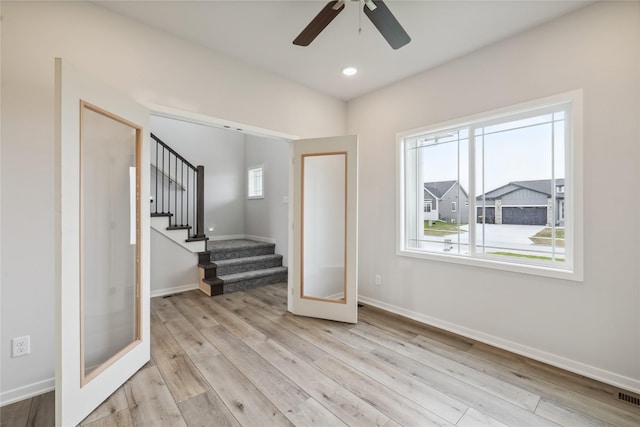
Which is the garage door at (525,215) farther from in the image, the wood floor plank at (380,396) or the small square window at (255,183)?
the small square window at (255,183)

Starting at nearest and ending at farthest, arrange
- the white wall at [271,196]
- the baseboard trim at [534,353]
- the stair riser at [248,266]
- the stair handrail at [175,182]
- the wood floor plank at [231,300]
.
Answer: the baseboard trim at [534,353]
the wood floor plank at [231,300]
the stair riser at [248,266]
the stair handrail at [175,182]
the white wall at [271,196]

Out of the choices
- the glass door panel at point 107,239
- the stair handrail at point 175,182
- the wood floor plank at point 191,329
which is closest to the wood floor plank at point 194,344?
the wood floor plank at point 191,329

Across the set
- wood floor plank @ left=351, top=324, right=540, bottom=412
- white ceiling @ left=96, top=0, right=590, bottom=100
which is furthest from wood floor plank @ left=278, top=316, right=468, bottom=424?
white ceiling @ left=96, top=0, right=590, bottom=100

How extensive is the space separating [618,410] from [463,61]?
300 centimetres

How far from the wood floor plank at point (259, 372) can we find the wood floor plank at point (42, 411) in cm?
109

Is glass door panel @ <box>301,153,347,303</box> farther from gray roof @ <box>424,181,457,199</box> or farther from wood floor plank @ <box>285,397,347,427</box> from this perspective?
wood floor plank @ <box>285,397,347,427</box>

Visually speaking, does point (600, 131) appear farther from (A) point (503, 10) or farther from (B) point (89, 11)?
(B) point (89, 11)

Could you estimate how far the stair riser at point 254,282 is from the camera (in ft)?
13.6

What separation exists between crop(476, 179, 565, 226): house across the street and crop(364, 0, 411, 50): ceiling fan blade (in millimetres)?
1702

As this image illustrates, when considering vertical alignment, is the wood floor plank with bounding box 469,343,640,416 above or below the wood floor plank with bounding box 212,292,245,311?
below

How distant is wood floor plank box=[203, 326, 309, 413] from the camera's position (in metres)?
1.84

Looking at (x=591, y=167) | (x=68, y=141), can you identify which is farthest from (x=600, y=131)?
(x=68, y=141)

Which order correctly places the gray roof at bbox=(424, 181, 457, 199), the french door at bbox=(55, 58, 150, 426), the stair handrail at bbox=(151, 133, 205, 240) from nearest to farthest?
the french door at bbox=(55, 58, 150, 426), the gray roof at bbox=(424, 181, 457, 199), the stair handrail at bbox=(151, 133, 205, 240)

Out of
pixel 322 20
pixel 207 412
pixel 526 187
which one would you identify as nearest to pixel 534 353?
pixel 526 187
